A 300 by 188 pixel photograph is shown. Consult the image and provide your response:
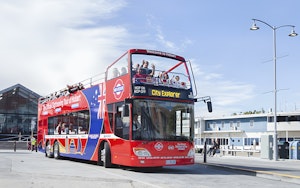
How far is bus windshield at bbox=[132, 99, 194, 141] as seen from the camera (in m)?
14.3

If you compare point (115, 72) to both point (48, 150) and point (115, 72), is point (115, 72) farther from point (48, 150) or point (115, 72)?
point (48, 150)

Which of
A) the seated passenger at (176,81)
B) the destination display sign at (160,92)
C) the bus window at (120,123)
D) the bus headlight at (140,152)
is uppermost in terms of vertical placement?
the seated passenger at (176,81)

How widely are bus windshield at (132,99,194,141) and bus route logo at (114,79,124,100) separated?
4.11 ft

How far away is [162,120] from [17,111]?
39.9 metres

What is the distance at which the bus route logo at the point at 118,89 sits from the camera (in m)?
15.4

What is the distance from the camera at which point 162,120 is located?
14.6 meters

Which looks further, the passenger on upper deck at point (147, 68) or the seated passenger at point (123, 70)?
the passenger on upper deck at point (147, 68)

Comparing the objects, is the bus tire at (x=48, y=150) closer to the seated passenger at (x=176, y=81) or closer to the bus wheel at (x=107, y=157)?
the bus wheel at (x=107, y=157)

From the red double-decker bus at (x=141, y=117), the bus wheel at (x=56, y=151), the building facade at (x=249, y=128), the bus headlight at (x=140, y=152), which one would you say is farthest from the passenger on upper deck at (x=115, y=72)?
the building facade at (x=249, y=128)

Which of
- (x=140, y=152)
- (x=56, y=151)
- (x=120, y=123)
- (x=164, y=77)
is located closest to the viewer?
(x=140, y=152)

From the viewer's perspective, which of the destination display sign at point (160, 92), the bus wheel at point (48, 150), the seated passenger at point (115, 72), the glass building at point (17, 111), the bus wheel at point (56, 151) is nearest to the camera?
the destination display sign at point (160, 92)

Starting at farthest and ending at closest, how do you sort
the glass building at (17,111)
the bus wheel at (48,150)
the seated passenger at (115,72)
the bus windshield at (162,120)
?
the glass building at (17,111), the bus wheel at (48,150), the seated passenger at (115,72), the bus windshield at (162,120)

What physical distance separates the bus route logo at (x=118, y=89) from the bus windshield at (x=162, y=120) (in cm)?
125

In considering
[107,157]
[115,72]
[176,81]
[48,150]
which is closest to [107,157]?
[107,157]
